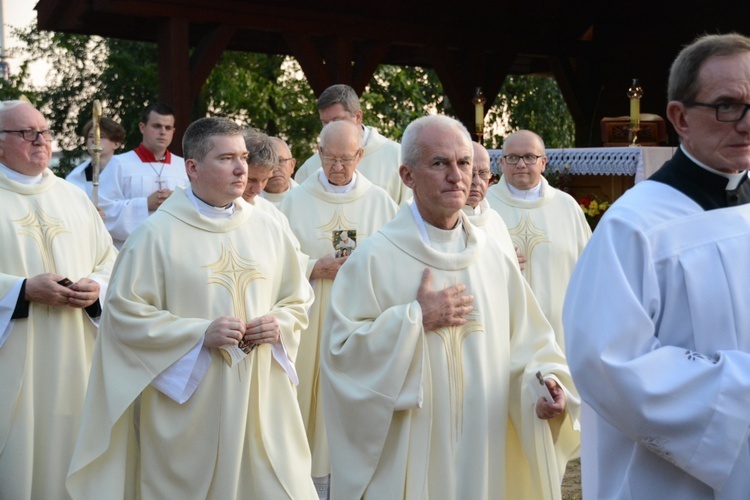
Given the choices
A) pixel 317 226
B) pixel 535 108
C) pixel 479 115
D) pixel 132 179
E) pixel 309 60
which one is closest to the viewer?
pixel 317 226

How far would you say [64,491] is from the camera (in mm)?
6156

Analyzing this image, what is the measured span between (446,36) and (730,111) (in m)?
11.3

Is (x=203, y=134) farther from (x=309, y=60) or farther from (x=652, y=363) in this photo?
(x=309, y=60)

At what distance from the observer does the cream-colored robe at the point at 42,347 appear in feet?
19.6

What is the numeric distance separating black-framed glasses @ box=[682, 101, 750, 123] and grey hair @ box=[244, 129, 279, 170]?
4018mm

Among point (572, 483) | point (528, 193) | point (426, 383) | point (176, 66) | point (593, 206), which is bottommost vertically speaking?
point (572, 483)

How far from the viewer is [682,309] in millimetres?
2691

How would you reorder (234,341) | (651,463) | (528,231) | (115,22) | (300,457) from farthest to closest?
(115,22) < (528,231) < (300,457) < (234,341) < (651,463)

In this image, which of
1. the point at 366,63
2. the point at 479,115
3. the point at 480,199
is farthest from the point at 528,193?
the point at 366,63

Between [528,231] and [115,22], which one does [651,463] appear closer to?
[528,231]

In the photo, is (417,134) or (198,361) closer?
(417,134)

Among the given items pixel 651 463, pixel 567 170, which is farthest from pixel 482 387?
pixel 567 170

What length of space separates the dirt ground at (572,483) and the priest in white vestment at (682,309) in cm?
439

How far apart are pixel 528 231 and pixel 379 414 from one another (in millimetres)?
3448
